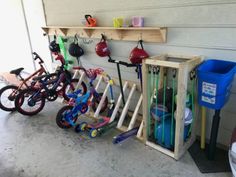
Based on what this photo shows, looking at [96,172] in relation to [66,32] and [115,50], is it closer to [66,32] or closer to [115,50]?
[115,50]

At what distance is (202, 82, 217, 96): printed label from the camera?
65.0 inches

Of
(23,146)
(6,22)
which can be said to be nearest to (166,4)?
(23,146)

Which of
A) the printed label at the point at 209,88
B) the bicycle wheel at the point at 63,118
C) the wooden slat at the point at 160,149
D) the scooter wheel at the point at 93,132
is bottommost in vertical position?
the wooden slat at the point at 160,149

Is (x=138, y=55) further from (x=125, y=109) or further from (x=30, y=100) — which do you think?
(x=30, y=100)

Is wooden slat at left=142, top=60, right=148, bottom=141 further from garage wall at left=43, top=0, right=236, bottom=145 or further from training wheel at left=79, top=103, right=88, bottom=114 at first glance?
training wheel at left=79, top=103, right=88, bottom=114

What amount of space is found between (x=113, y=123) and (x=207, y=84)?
1.32m

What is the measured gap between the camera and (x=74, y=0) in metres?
3.06

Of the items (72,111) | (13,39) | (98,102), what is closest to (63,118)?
(72,111)

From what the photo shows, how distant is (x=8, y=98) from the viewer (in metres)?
3.14

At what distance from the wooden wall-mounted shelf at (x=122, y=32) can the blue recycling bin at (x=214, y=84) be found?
2.01ft

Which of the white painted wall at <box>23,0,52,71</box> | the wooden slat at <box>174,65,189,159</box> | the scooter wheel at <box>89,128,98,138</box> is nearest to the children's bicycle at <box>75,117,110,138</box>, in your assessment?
the scooter wheel at <box>89,128,98,138</box>

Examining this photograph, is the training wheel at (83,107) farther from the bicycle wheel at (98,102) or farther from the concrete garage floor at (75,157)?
the concrete garage floor at (75,157)

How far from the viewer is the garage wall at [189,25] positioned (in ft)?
5.82

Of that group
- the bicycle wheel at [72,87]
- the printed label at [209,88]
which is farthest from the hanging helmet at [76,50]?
the printed label at [209,88]
